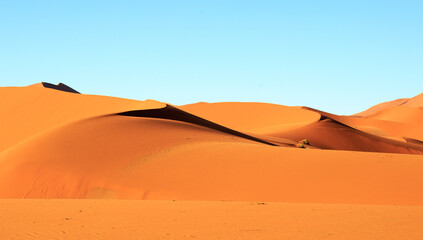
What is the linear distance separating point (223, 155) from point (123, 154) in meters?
4.73

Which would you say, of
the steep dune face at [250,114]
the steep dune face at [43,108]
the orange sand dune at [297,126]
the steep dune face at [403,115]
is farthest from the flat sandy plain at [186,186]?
the steep dune face at [403,115]

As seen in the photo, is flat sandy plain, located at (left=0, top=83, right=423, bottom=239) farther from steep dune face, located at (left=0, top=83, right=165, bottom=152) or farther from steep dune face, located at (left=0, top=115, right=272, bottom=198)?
steep dune face, located at (left=0, top=83, right=165, bottom=152)

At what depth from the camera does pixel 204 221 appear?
38.1 feet

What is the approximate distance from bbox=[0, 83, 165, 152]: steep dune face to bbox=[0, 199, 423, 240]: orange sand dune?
23.8m

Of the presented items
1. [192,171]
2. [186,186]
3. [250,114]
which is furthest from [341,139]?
[186,186]

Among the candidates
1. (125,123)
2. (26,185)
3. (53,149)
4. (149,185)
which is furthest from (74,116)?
(149,185)

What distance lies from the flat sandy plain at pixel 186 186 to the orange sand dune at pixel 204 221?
2 centimetres

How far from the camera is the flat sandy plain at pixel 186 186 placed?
35.3 ft

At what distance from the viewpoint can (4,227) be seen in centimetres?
1065

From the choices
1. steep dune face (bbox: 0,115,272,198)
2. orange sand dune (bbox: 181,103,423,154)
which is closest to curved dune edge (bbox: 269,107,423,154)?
orange sand dune (bbox: 181,103,423,154)

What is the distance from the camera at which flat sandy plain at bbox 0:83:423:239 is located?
10.8 meters

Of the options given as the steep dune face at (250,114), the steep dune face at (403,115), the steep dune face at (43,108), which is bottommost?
the steep dune face at (43,108)

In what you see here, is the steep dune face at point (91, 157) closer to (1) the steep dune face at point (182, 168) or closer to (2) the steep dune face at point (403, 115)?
(1) the steep dune face at point (182, 168)

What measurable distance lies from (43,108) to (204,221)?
36.8 metres
